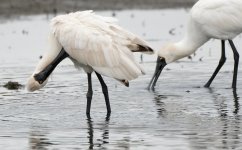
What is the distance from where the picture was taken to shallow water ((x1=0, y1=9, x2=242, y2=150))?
9.49 metres

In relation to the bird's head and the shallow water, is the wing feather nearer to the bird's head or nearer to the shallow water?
the shallow water

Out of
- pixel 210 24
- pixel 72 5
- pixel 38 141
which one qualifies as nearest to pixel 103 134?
pixel 38 141

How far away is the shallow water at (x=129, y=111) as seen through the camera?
9.49 m

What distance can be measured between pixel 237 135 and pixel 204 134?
1.18 ft

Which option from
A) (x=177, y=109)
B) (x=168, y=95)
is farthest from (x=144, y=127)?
(x=168, y=95)

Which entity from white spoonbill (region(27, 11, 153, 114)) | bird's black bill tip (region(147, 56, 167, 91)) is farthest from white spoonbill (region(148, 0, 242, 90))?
white spoonbill (region(27, 11, 153, 114))

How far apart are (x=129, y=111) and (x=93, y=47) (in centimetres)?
103

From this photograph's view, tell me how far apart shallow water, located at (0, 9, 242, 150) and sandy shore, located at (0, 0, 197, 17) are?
6743 mm

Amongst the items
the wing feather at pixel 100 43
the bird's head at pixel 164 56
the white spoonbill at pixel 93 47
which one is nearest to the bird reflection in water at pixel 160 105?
the white spoonbill at pixel 93 47

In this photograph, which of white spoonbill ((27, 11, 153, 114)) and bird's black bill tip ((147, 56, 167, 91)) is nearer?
white spoonbill ((27, 11, 153, 114))

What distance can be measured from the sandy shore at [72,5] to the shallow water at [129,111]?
6.74 metres

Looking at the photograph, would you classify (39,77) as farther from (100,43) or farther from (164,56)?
(164,56)

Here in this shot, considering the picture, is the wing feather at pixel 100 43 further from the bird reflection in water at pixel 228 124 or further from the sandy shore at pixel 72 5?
the sandy shore at pixel 72 5

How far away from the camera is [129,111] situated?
11.4m
